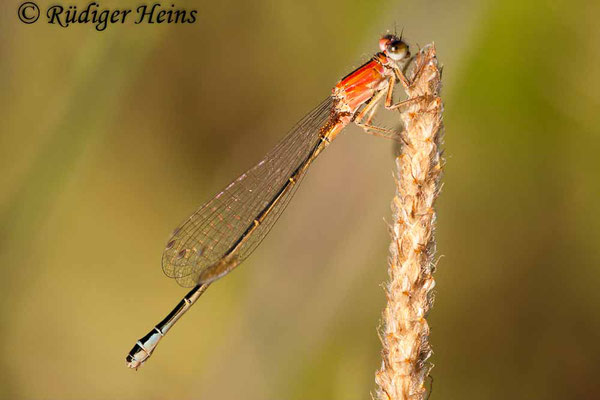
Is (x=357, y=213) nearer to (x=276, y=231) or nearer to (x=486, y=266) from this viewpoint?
(x=276, y=231)

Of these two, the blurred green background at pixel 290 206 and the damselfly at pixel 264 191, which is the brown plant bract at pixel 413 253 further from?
the blurred green background at pixel 290 206

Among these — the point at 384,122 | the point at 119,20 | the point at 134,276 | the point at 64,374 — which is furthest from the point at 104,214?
the point at 384,122

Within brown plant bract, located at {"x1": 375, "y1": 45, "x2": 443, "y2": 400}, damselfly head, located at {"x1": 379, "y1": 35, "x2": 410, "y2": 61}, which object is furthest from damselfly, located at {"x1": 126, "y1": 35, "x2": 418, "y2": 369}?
brown plant bract, located at {"x1": 375, "y1": 45, "x2": 443, "y2": 400}

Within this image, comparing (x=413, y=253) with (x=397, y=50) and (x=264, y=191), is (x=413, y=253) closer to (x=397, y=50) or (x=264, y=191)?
(x=397, y=50)

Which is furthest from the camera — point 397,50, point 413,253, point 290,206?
point 290,206

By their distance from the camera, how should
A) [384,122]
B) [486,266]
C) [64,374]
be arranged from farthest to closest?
[64,374]
[486,266]
[384,122]

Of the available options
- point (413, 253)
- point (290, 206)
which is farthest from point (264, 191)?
point (413, 253)

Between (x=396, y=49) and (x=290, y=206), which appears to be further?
(x=290, y=206)
